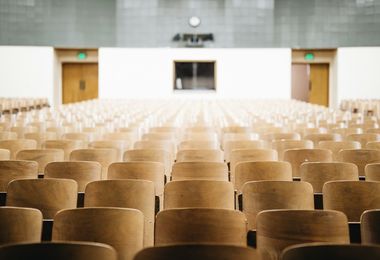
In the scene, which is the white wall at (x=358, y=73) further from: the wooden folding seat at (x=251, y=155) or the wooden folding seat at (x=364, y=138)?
the wooden folding seat at (x=251, y=155)

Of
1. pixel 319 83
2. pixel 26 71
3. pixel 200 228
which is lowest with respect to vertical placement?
pixel 200 228

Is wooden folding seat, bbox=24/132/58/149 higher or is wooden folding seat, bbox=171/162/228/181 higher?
wooden folding seat, bbox=24/132/58/149

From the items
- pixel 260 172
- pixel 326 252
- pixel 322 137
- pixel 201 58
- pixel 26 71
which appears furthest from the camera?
pixel 26 71

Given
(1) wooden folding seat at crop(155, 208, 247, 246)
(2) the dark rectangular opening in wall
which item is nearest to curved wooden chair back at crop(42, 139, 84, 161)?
(1) wooden folding seat at crop(155, 208, 247, 246)

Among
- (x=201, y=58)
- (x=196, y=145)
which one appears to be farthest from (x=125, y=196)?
(x=201, y=58)

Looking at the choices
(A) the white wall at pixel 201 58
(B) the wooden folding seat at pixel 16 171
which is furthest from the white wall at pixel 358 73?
(B) the wooden folding seat at pixel 16 171

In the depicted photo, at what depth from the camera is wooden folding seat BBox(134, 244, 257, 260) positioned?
1.88 metres

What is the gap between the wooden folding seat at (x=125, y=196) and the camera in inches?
128

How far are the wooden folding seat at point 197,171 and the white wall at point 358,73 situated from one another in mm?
17807

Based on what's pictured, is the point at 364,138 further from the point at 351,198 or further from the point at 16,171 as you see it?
the point at 16,171

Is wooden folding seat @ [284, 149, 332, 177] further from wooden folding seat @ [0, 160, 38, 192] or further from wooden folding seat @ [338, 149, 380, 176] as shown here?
wooden folding seat @ [0, 160, 38, 192]

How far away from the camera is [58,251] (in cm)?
194

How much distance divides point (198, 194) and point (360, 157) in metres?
2.15

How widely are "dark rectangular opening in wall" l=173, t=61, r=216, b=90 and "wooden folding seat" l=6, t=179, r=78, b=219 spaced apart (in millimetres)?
17908
